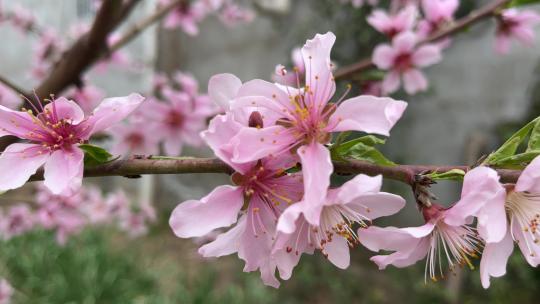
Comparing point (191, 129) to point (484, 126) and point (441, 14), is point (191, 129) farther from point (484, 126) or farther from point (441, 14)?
point (484, 126)

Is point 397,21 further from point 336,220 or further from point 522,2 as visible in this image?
point 336,220

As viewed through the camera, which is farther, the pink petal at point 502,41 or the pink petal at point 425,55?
the pink petal at point 502,41

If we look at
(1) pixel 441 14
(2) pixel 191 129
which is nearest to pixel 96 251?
(2) pixel 191 129

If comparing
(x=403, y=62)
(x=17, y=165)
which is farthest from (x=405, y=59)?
(x=17, y=165)

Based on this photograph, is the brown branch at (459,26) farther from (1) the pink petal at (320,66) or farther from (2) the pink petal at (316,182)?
(2) the pink petal at (316,182)

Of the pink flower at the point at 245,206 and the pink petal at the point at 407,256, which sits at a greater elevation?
the pink flower at the point at 245,206

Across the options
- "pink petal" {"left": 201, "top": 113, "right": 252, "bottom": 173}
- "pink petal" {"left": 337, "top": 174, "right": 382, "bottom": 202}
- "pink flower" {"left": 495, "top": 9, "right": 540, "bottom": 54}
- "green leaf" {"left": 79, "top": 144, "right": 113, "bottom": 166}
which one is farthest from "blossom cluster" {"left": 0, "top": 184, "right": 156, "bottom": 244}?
"pink flower" {"left": 495, "top": 9, "right": 540, "bottom": 54}

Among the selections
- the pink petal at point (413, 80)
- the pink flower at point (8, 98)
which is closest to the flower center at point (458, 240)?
the pink petal at point (413, 80)
